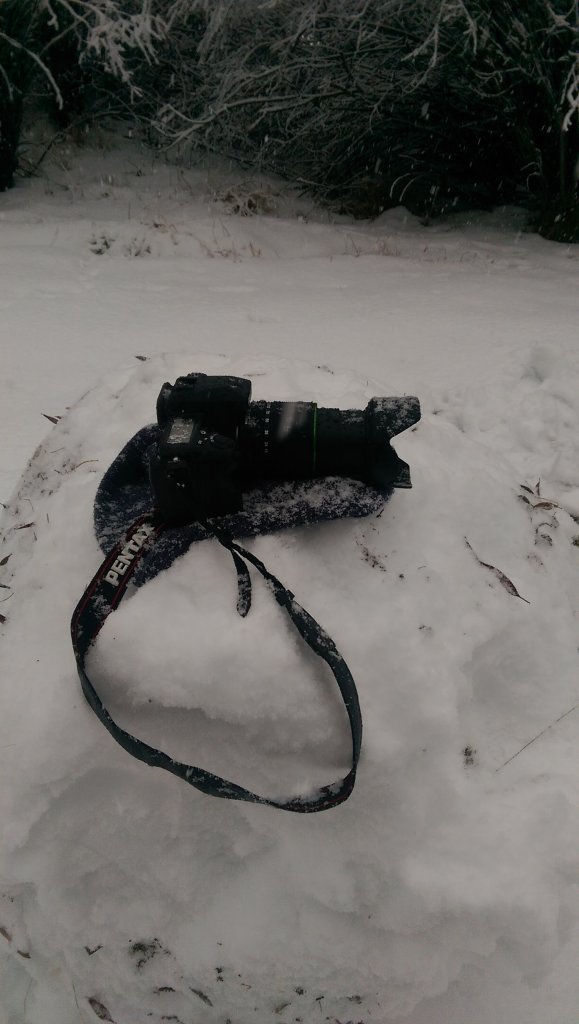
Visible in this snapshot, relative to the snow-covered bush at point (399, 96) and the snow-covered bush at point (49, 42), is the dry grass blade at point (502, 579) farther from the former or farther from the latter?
the snow-covered bush at point (49, 42)

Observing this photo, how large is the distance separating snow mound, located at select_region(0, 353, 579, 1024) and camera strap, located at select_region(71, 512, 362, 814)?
0.15ft

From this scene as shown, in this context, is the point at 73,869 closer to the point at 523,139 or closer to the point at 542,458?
the point at 542,458

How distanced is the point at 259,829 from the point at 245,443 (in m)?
0.75

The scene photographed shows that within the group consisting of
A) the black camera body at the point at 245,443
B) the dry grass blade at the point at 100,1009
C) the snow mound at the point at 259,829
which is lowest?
the dry grass blade at the point at 100,1009

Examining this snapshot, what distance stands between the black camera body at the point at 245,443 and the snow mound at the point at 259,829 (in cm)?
13

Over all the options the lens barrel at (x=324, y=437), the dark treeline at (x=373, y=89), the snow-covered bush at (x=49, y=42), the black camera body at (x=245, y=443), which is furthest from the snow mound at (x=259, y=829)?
the snow-covered bush at (x=49, y=42)

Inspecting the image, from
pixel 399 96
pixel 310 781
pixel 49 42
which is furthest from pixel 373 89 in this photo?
pixel 310 781

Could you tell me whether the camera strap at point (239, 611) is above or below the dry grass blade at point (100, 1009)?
above

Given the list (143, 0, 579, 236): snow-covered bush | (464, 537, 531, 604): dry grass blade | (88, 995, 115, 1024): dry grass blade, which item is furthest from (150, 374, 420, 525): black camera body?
(143, 0, 579, 236): snow-covered bush

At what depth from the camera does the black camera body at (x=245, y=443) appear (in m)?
1.18

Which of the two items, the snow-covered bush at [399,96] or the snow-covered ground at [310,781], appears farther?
the snow-covered bush at [399,96]

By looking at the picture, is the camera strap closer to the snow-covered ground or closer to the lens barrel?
the snow-covered ground

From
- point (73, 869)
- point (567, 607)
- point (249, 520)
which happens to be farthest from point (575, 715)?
point (73, 869)

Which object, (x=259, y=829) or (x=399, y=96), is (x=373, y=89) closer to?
(x=399, y=96)
